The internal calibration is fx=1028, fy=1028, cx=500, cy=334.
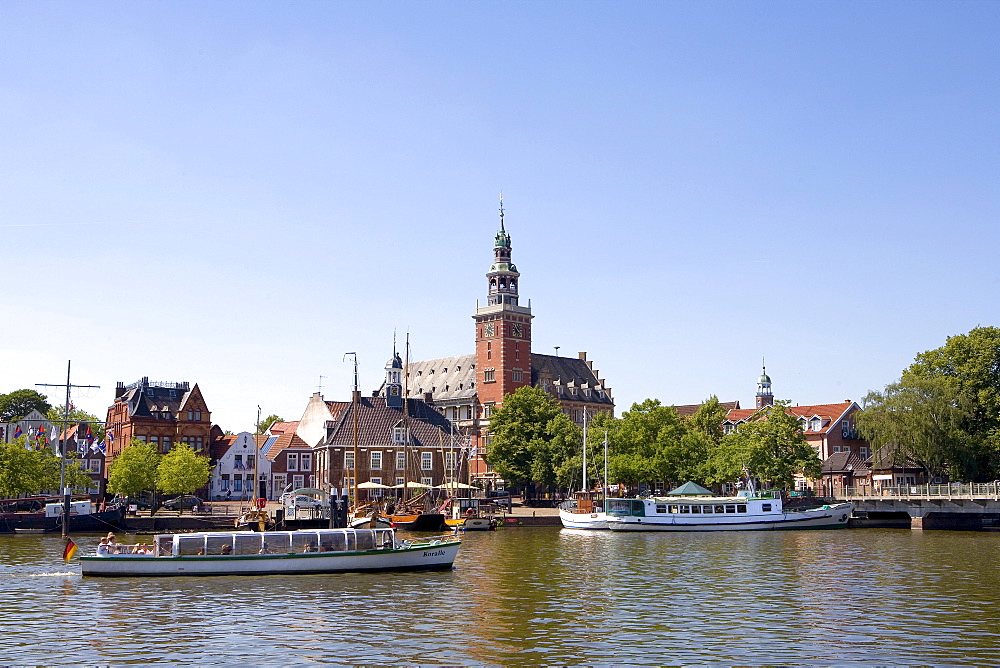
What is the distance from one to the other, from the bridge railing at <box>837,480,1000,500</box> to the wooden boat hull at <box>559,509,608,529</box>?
88.7ft

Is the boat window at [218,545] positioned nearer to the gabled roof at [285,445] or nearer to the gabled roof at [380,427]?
the gabled roof at [380,427]

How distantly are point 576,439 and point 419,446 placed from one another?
1829 centimetres

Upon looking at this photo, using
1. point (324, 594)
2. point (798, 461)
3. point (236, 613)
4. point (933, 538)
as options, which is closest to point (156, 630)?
point (236, 613)

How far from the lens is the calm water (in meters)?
29.2

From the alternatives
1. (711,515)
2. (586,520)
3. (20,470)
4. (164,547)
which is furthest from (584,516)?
(20,470)

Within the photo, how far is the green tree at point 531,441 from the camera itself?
11619 centimetres

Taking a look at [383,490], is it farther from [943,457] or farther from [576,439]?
[943,457]

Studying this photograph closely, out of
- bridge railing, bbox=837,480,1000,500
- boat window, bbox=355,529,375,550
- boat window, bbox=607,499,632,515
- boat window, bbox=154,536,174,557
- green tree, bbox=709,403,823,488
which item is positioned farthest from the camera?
green tree, bbox=709,403,823,488

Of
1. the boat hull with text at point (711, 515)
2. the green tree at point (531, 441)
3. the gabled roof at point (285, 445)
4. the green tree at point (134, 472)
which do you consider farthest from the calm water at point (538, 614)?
the gabled roof at point (285, 445)

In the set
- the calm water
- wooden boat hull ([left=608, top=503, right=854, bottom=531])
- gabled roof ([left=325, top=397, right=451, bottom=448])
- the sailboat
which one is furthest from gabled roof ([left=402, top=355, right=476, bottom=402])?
the calm water

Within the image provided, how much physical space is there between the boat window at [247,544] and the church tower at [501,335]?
358 ft

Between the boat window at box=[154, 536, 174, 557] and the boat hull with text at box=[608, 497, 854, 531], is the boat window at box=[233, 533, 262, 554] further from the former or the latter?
the boat hull with text at box=[608, 497, 854, 531]

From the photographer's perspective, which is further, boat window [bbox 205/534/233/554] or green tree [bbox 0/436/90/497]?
green tree [bbox 0/436/90/497]

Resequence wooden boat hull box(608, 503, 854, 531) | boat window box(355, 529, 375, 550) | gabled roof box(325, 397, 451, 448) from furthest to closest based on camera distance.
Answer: gabled roof box(325, 397, 451, 448) < wooden boat hull box(608, 503, 854, 531) < boat window box(355, 529, 375, 550)
